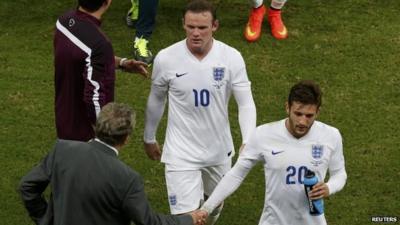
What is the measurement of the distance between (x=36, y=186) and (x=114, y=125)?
2.13 ft

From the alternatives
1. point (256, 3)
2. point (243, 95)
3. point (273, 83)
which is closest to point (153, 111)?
point (243, 95)

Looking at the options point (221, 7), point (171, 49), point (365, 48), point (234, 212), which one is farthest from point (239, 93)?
point (221, 7)

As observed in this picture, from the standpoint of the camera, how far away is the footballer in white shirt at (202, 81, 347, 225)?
604 centimetres

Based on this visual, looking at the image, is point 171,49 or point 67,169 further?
point 171,49

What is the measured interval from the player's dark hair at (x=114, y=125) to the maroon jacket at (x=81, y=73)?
2.80ft

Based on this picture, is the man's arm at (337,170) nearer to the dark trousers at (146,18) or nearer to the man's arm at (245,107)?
the man's arm at (245,107)

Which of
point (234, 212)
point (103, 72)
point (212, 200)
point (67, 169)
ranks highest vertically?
point (103, 72)

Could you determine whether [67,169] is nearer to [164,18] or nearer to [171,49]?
[171,49]

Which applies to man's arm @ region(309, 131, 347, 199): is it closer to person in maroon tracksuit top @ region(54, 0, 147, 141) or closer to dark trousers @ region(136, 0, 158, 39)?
person in maroon tracksuit top @ region(54, 0, 147, 141)

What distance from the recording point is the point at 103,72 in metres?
6.30

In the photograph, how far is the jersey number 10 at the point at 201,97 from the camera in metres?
6.90

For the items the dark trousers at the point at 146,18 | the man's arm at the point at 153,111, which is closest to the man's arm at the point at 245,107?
the man's arm at the point at 153,111

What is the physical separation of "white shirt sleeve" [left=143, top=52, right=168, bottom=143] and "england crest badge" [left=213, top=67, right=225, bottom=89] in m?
0.41

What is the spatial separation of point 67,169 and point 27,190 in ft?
1.29
